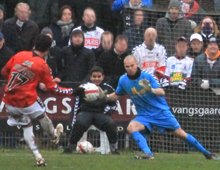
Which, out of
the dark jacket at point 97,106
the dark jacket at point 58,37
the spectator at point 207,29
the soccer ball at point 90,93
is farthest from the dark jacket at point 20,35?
the soccer ball at point 90,93

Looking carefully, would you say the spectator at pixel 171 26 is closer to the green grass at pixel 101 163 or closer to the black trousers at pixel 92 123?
the black trousers at pixel 92 123

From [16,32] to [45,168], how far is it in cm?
537

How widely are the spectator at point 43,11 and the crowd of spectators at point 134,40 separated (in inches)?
1.9

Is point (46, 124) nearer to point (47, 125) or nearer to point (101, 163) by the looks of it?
point (47, 125)

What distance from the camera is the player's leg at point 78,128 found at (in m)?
12.6

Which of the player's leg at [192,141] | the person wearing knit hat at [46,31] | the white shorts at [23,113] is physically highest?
the person wearing knit hat at [46,31]

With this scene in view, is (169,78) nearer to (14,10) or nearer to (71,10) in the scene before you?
(71,10)

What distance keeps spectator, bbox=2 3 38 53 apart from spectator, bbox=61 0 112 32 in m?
1.52

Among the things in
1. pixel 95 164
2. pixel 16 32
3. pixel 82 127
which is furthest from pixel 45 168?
pixel 16 32

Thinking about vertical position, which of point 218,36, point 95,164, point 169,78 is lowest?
point 95,164

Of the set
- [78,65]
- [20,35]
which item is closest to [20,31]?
[20,35]

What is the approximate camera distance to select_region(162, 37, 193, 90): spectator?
13.4 metres

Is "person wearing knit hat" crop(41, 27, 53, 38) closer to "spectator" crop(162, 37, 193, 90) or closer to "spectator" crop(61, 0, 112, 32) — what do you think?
"spectator" crop(61, 0, 112, 32)

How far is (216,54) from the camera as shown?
13586mm
